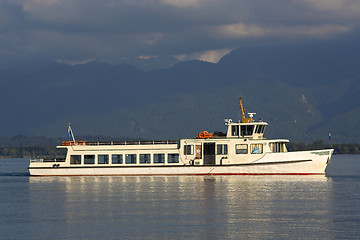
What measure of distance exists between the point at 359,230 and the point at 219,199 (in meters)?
17.6

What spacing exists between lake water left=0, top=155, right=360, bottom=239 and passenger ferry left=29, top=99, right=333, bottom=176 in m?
3.48

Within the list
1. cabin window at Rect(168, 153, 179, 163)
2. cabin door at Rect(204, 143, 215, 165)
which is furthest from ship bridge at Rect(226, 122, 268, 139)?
cabin window at Rect(168, 153, 179, 163)

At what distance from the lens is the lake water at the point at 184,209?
3906cm

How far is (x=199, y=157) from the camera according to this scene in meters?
79.3

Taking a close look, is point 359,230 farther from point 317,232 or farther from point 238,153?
point 238,153

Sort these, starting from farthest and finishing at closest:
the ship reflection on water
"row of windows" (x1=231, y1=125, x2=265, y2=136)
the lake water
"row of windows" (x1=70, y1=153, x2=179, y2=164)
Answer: "row of windows" (x1=70, y1=153, x2=179, y2=164) < "row of windows" (x1=231, y1=125, x2=265, y2=136) < the ship reflection on water < the lake water

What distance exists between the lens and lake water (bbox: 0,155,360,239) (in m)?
39.1

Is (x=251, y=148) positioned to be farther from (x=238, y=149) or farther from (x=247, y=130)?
(x=247, y=130)

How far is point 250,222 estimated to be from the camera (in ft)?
138

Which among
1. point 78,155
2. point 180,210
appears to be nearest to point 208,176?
point 78,155

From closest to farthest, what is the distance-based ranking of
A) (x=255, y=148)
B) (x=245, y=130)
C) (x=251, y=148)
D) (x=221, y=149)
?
(x=255, y=148)
(x=251, y=148)
(x=221, y=149)
(x=245, y=130)

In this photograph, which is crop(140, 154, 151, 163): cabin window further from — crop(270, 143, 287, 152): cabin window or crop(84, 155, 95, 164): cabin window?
crop(270, 143, 287, 152): cabin window

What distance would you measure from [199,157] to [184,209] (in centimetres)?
3086

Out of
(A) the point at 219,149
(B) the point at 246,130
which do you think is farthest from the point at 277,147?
(A) the point at 219,149
